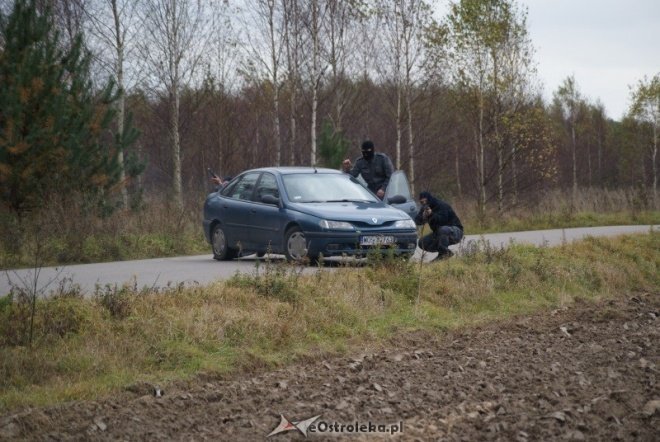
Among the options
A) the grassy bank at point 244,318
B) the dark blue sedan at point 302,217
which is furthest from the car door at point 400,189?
the grassy bank at point 244,318

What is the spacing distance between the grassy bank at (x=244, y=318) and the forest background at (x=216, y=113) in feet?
4.30

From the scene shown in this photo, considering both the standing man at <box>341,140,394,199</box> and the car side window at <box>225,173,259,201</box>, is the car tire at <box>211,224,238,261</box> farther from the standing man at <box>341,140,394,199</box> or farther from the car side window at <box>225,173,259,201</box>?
the standing man at <box>341,140,394,199</box>

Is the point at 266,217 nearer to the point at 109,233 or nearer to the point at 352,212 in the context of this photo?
the point at 352,212

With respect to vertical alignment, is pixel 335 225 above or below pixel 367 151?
below

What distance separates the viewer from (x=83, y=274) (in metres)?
15.2

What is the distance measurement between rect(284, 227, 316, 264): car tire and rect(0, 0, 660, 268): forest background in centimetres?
420

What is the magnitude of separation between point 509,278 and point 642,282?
3.68 metres

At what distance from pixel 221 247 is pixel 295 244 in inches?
97.2

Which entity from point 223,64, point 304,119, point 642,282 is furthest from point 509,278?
point 304,119

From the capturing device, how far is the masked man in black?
627 inches

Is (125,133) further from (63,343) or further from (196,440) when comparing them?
(196,440)

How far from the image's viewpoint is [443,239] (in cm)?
1602

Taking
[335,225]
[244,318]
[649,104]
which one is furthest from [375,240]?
[649,104]

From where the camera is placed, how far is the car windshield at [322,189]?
16.4 metres
